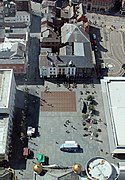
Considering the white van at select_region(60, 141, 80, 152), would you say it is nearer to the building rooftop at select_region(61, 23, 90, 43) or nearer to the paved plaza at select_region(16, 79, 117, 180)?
the paved plaza at select_region(16, 79, 117, 180)

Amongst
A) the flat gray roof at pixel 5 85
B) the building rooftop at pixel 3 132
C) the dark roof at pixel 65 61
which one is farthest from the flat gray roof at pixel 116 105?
the flat gray roof at pixel 5 85

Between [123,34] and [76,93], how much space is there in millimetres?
45624

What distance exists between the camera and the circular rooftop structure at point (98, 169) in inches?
3735

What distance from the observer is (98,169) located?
3804 inches

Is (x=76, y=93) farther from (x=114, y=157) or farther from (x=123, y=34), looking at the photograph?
(x=123, y=34)

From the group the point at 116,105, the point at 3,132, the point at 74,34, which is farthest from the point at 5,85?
the point at 74,34

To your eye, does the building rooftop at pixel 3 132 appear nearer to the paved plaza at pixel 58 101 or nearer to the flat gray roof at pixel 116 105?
the paved plaza at pixel 58 101

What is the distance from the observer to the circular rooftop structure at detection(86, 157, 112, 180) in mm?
94875

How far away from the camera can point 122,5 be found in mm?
170500

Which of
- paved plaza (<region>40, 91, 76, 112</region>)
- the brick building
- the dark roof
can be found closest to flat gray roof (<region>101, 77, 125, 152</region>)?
the dark roof

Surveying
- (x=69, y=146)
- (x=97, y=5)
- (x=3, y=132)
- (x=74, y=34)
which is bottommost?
(x=69, y=146)

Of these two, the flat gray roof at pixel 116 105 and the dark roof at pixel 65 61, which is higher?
the dark roof at pixel 65 61

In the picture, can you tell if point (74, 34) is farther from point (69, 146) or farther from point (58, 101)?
point (69, 146)

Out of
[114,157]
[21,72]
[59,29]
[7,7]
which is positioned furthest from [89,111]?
[7,7]
